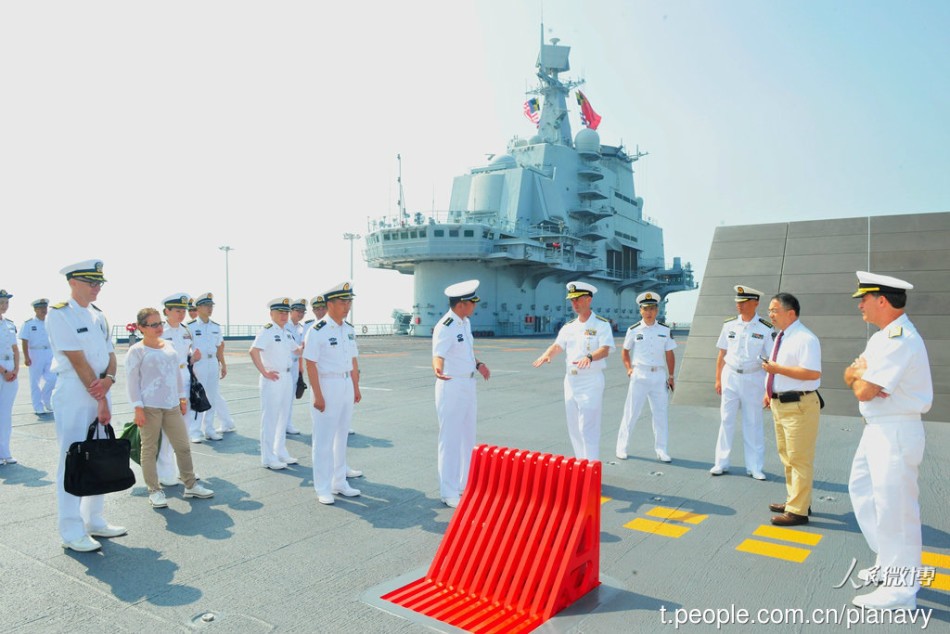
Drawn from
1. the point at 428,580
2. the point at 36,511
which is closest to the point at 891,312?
the point at 428,580

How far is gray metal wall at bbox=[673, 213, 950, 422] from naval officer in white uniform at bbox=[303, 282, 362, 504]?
702 centimetres

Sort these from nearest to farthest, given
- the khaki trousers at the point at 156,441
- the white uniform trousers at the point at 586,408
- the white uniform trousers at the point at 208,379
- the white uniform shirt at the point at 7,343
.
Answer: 1. the khaki trousers at the point at 156,441
2. the white uniform trousers at the point at 586,408
3. the white uniform shirt at the point at 7,343
4. the white uniform trousers at the point at 208,379

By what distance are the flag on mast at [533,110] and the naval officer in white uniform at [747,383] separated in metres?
51.9

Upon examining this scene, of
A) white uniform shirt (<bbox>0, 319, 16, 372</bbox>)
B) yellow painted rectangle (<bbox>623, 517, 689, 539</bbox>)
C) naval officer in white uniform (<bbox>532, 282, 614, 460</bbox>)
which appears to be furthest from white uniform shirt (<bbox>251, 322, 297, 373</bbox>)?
yellow painted rectangle (<bbox>623, 517, 689, 539</bbox>)

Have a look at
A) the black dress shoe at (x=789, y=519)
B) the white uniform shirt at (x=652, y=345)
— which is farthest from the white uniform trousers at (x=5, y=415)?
the black dress shoe at (x=789, y=519)

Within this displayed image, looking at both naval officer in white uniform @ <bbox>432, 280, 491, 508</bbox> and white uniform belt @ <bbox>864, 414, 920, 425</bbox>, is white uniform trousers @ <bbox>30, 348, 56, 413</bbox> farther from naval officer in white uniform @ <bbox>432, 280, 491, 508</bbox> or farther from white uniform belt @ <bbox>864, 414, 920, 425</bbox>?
white uniform belt @ <bbox>864, 414, 920, 425</bbox>

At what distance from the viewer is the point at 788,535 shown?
441cm

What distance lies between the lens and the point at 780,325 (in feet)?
15.8

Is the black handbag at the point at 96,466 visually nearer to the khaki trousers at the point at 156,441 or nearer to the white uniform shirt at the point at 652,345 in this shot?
the khaki trousers at the point at 156,441

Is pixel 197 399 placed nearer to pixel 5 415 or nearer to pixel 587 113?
pixel 5 415

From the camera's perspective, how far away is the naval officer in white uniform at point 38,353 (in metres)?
9.91

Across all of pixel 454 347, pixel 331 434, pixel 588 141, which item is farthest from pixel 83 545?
pixel 588 141

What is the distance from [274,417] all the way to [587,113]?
5497 centimetres

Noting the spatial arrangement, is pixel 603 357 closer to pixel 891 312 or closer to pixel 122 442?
pixel 891 312
